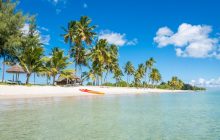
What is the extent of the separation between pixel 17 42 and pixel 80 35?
19.8m

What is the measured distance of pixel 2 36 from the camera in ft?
111

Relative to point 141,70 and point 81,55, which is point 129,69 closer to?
point 141,70

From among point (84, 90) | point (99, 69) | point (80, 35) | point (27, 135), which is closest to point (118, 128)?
point (27, 135)

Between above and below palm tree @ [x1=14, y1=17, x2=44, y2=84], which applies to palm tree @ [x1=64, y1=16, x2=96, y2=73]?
above

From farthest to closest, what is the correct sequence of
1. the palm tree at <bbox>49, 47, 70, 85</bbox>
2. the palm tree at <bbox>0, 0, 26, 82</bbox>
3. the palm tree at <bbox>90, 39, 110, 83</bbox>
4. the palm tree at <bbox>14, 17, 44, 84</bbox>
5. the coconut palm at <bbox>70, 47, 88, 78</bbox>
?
the palm tree at <bbox>90, 39, 110, 83</bbox> → the coconut palm at <bbox>70, 47, 88, 78</bbox> → the palm tree at <bbox>49, 47, 70, 85</bbox> → the palm tree at <bbox>14, 17, 44, 84</bbox> → the palm tree at <bbox>0, 0, 26, 82</bbox>

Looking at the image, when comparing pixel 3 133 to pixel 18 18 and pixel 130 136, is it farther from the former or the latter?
pixel 18 18

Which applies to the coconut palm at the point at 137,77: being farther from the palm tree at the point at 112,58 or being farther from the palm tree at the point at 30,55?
the palm tree at the point at 30,55

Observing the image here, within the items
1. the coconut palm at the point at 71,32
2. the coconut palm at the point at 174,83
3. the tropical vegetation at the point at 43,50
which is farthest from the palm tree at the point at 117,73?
the coconut palm at the point at 174,83

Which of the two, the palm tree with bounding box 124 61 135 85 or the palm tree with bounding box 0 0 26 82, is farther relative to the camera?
the palm tree with bounding box 124 61 135 85

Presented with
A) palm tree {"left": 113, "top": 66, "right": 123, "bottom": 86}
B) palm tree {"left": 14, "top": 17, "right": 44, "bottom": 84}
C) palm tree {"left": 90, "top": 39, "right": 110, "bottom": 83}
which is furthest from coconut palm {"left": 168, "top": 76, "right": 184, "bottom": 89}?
palm tree {"left": 14, "top": 17, "right": 44, "bottom": 84}

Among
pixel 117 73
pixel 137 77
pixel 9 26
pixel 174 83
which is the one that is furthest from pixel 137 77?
pixel 9 26

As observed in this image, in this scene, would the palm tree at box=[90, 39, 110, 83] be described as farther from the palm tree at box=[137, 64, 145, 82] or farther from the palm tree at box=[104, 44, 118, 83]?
the palm tree at box=[137, 64, 145, 82]

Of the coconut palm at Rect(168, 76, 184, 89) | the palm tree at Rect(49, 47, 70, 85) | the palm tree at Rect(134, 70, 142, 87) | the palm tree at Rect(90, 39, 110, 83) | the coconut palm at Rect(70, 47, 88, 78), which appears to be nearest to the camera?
the palm tree at Rect(49, 47, 70, 85)

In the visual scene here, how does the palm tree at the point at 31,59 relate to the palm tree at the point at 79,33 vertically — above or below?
below
